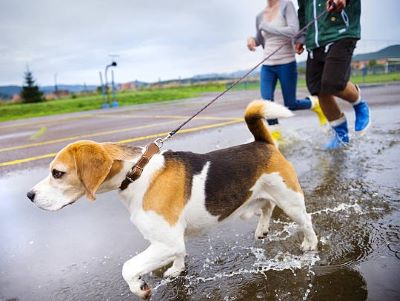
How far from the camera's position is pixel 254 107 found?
3510mm

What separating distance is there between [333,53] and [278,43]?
1122mm

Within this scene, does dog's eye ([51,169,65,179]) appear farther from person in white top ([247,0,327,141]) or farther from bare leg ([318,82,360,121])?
bare leg ([318,82,360,121])

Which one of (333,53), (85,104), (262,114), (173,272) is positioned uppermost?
(333,53)

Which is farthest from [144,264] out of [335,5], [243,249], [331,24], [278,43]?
[278,43]

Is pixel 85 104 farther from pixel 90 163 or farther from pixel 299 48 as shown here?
pixel 90 163

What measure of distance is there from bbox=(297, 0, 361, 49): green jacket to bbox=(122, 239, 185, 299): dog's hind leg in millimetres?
3942

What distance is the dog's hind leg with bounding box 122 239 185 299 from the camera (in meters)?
2.70

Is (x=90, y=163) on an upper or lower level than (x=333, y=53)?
lower

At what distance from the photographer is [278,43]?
21.0 feet

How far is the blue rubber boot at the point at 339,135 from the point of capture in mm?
6472

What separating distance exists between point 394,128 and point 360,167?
114 inches

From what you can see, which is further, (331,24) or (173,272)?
(331,24)

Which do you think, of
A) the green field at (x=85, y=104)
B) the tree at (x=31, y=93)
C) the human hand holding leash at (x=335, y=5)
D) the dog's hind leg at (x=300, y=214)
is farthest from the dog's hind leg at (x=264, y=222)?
the tree at (x=31, y=93)

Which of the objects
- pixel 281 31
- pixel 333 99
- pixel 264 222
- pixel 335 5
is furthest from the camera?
pixel 333 99
